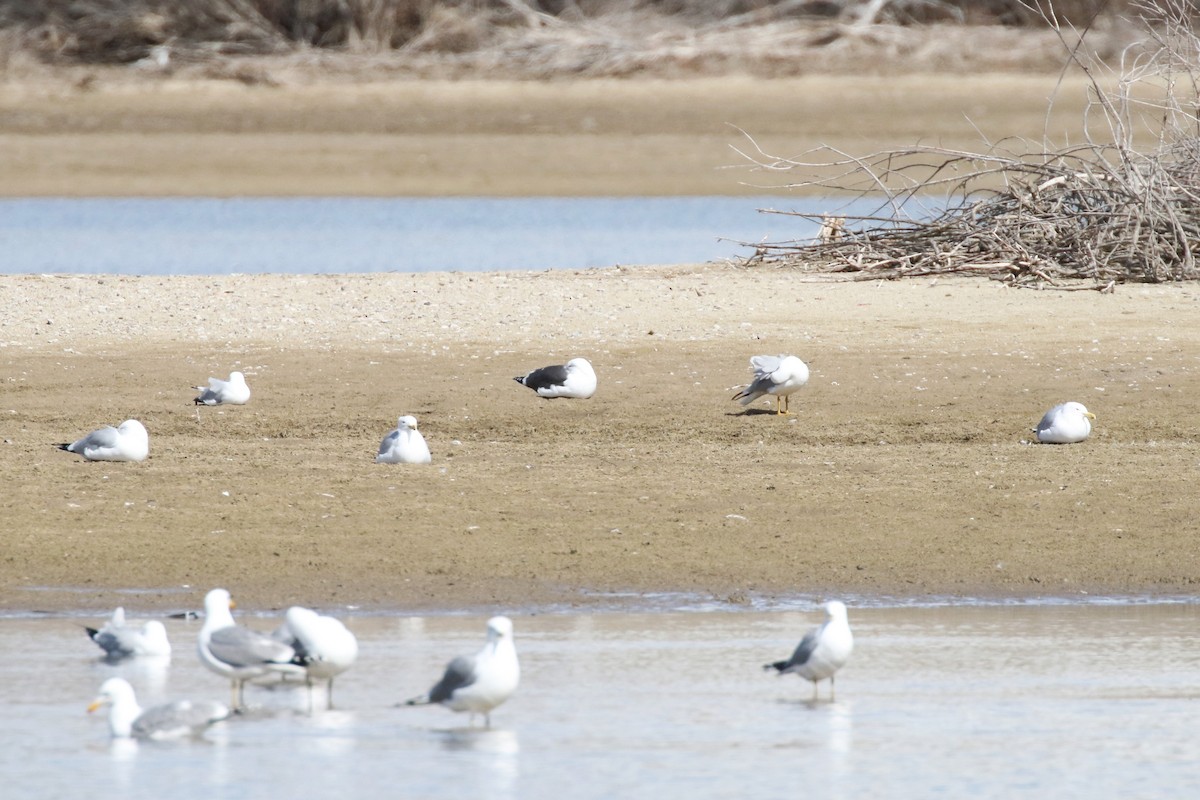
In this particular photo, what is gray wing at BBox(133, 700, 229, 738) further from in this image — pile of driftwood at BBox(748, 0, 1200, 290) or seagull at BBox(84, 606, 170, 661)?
pile of driftwood at BBox(748, 0, 1200, 290)

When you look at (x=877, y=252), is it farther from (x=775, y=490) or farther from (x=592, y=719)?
(x=592, y=719)

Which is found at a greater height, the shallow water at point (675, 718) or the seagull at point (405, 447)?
the shallow water at point (675, 718)

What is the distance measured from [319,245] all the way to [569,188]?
223 inches

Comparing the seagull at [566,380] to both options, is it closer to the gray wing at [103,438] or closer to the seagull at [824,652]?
the gray wing at [103,438]

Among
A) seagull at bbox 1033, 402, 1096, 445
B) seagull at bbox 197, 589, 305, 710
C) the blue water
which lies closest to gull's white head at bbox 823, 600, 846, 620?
seagull at bbox 197, 589, 305, 710

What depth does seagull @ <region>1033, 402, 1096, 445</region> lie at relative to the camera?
401 inches

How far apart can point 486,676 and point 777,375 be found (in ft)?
15.1

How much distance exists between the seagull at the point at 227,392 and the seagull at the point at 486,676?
4.93 meters

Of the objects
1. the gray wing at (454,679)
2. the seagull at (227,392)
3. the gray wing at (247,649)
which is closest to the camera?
the gray wing at (454,679)

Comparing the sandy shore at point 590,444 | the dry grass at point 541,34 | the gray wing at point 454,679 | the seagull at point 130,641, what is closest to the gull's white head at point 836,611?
the gray wing at point 454,679

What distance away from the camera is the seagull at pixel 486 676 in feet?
20.2

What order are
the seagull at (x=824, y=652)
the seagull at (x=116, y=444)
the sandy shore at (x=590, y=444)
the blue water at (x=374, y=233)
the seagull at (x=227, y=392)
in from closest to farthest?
the seagull at (x=824, y=652) < the sandy shore at (x=590, y=444) < the seagull at (x=116, y=444) < the seagull at (x=227, y=392) < the blue water at (x=374, y=233)

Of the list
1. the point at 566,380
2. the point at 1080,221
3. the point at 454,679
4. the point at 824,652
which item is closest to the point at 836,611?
the point at 824,652

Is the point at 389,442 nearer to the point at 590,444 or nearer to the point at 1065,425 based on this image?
the point at 590,444
